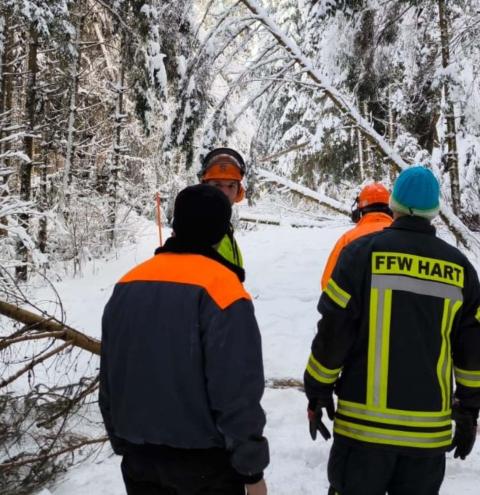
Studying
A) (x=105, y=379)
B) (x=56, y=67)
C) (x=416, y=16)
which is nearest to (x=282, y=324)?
(x=416, y=16)

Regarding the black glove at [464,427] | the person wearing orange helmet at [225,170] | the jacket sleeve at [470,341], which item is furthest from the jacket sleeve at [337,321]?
the person wearing orange helmet at [225,170]

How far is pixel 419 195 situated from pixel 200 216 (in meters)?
0.98

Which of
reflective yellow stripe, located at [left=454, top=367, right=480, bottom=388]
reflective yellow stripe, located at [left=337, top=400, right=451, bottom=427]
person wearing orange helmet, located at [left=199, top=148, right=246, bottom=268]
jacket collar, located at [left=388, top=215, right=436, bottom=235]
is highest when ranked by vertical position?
person wearing orange helmet, located at [left=199, top=148, right=246, bottom=268]

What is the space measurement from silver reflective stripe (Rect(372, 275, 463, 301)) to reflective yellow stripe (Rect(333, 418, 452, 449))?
0.55m

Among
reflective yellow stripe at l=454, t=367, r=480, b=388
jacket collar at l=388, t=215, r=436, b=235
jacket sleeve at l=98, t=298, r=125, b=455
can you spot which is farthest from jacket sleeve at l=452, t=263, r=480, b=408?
jacket sleeve at l=98, t=298, r=125, b=455

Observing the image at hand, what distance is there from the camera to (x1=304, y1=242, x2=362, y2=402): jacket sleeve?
204 cm

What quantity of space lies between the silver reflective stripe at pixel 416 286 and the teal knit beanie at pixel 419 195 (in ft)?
1.01

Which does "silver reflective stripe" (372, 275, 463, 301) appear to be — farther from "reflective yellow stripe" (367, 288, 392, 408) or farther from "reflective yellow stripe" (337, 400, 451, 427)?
"reflective yellow stripe" (337, 400, 451, 427)

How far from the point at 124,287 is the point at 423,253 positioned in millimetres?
1196

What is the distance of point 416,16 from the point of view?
688cm

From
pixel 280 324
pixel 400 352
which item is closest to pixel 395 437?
pixel 400 352

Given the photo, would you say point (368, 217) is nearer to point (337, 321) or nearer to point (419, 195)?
point (419, 195)

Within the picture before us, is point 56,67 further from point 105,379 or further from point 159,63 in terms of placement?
point 105,379

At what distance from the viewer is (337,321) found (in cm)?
204
